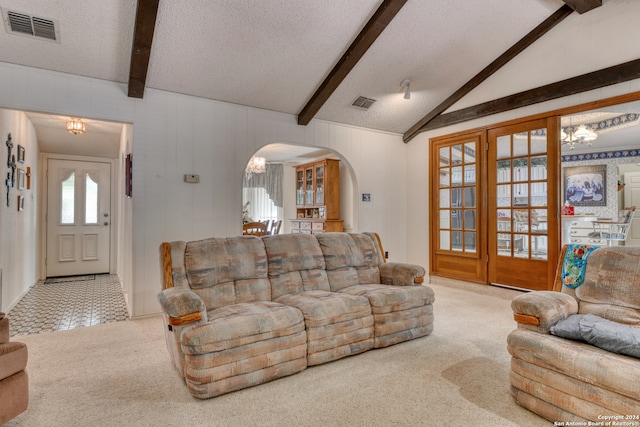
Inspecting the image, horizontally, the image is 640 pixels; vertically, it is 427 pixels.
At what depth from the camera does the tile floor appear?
3.39 meters

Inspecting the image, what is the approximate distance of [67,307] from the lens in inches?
158

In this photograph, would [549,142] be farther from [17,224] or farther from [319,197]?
[17,224]

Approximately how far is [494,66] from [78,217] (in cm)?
694

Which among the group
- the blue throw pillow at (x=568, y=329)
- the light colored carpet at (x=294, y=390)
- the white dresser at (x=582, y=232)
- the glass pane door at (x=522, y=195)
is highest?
the glass pane door at (x=522, y=195)

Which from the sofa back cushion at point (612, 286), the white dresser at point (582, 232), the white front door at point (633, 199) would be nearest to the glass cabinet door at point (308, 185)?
the white dresser at point (582, 232)

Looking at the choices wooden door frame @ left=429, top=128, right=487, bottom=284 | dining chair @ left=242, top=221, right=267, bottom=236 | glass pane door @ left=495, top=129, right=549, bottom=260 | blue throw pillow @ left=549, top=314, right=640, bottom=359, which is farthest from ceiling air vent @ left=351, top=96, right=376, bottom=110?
blue throw pillow @ left=549, top=314, right=640, bottom=359

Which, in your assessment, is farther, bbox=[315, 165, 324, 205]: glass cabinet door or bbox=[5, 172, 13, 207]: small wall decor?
bbox=[315, 165, 324, 205]: glass cabinet door

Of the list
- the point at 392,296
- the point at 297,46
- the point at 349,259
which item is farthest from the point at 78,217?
the point at 392,296

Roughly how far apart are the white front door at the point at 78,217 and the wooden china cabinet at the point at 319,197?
12.3 ft

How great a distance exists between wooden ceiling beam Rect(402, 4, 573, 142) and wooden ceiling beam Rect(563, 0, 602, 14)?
149 mm

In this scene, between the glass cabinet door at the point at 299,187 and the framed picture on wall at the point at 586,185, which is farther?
the glass cabinet door at the point at 299,187

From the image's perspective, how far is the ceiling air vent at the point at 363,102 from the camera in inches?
177

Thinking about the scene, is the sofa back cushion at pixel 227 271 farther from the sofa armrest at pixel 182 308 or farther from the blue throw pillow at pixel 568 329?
the blue throw pillow at pixel 568 329

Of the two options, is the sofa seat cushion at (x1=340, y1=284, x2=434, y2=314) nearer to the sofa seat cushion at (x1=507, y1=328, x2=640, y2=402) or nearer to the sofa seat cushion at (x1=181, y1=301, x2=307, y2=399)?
the sofa seat cushion at (x1=181, y1=301, x2=307, y2=399)
